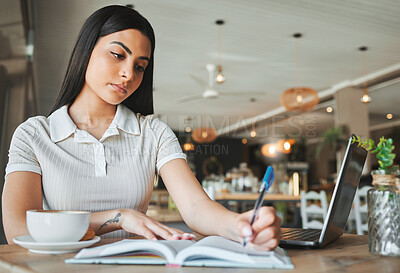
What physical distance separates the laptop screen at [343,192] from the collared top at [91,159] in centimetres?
49

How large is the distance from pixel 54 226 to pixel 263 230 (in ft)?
1.24

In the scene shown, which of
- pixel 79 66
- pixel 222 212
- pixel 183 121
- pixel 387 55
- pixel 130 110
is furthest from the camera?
pixel 183 121

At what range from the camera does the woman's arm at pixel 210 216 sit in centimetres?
65

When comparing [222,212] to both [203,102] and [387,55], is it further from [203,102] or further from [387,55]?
[203,102]

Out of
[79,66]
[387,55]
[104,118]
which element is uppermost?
[387,55]

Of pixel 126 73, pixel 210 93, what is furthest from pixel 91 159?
pixel 210 93

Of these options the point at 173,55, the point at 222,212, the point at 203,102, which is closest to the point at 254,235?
the point at 222,212

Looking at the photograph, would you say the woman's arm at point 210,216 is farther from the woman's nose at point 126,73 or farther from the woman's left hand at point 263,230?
the woman's nose at point 126,73

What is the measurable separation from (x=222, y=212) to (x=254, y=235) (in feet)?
0.75

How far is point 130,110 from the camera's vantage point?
4.38 feet

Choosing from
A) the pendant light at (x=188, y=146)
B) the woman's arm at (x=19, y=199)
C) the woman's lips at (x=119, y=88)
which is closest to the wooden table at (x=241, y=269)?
the woman's arm at (x=19, y=199)

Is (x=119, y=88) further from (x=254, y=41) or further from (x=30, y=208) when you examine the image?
(x=254, y=41)

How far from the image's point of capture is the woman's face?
1100 mm

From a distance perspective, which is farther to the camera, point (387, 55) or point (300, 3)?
point (387, 55)
